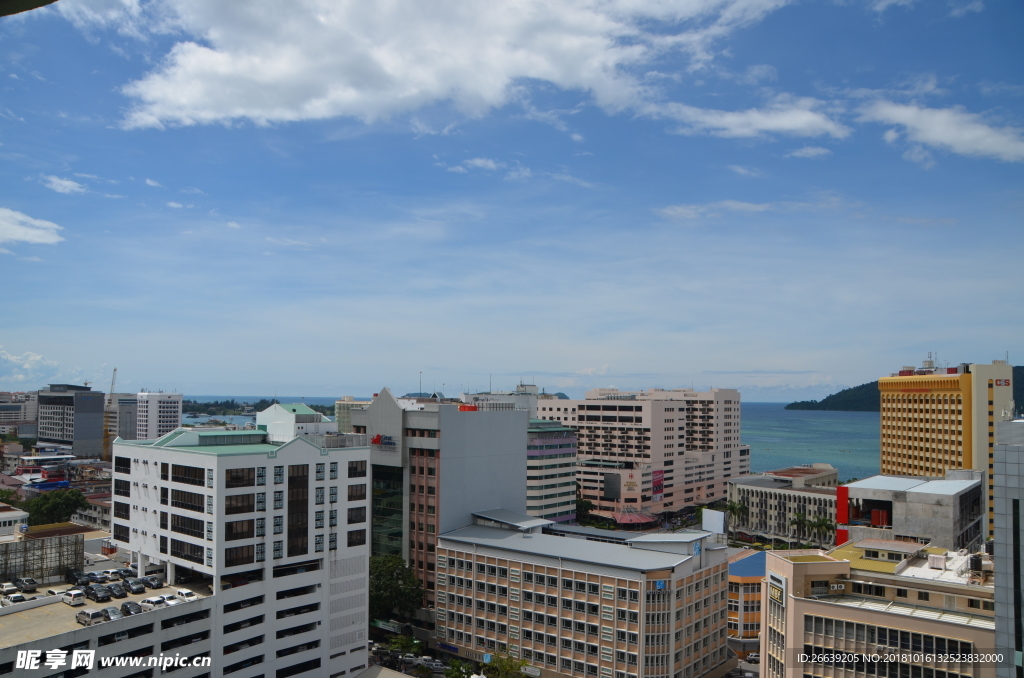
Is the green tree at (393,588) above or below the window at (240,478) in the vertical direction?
below

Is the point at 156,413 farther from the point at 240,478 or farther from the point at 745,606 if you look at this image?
the point at 745,606

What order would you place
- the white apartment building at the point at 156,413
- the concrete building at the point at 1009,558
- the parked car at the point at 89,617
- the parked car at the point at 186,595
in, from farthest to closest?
the white apartment building at the point at 156,413
the parked car at the point at 186,595
the parked car at the point at 89,617
the concrete building at the point at 1009,558

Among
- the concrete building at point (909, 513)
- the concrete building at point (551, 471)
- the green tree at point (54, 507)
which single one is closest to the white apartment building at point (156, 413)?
the green tree at point (54, 507)

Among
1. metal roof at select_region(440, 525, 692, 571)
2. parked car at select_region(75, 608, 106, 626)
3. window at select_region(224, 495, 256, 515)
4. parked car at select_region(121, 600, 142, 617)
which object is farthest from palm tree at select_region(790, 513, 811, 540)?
parked car at select_region(75, 608, 106, 626)

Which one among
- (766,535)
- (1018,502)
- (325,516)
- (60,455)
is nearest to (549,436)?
(766,535)

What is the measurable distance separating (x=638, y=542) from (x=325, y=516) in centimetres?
2500

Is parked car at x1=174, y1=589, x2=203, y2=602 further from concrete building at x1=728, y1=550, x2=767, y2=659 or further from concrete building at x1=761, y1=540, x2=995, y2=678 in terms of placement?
concrete building at x1=728, y1=550, x2=767, y2=659

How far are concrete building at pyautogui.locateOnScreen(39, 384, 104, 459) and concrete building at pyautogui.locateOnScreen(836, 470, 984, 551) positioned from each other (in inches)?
6987

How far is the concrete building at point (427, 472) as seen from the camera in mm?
63438

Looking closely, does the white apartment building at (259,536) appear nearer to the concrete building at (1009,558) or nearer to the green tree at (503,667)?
the green tree at (503,667)

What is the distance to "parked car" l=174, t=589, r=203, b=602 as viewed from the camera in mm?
42906

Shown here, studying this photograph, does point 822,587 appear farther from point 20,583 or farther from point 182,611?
point 20,583

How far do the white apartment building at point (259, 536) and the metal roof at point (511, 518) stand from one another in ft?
49.7

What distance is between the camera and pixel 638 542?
5497cm
